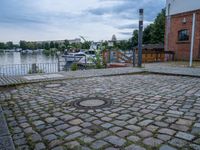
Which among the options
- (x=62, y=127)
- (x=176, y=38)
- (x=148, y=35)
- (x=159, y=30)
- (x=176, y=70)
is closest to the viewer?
(x=62, y=127)

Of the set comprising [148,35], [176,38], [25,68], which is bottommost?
[25,68]

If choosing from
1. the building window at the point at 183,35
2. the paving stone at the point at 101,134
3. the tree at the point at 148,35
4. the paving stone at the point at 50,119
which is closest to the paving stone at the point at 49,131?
the paving stone at the point at 50,119

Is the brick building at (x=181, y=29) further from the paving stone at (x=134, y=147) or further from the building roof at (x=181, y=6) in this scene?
the paving stone at (x=134, y=147)

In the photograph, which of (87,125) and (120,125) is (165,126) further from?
(87,125)

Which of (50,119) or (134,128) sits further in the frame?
(50,119)

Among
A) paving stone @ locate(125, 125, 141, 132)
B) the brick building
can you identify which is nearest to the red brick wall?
the brick building

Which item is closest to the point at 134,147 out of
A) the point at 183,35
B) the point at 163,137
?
the point at 163,137

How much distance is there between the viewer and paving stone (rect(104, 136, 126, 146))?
259 centimetres

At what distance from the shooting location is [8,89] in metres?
6.29

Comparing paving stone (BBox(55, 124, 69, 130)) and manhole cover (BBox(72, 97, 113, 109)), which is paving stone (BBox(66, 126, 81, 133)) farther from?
manhole cover (BBox(72, 97, 113, 109))

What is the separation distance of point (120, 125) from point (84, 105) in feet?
4.37

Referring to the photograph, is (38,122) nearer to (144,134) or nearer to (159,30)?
(144,134)

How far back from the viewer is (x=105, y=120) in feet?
11.2

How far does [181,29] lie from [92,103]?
17.4 m
